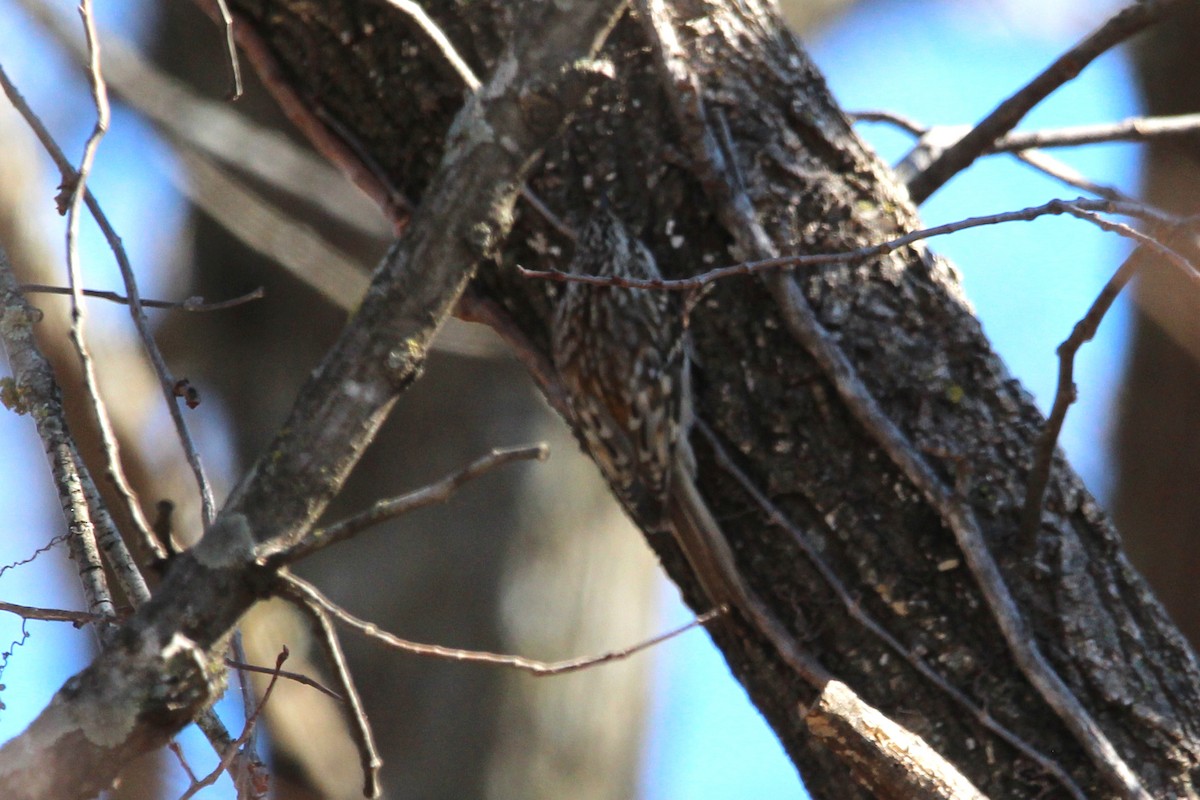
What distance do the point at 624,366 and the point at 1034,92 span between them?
1112 mm

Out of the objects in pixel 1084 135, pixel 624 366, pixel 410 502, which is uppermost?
pixel 1084 135

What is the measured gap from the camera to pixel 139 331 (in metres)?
1.41

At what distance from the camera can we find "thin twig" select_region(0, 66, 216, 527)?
4.45 ft

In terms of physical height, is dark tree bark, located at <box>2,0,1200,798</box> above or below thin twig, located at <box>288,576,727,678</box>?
above

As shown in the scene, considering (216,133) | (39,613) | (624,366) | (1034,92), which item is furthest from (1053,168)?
(216,133)

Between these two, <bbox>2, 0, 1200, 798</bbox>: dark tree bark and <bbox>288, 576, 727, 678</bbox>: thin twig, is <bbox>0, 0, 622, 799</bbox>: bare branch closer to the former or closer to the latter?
<bbox>288, 576, 727, 678</bbox>: thin twig

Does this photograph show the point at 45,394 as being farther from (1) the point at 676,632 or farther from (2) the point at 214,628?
(1) the point at 676,632

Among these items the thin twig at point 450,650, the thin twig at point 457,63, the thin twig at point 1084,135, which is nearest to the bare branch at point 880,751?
the thin twig at point 450,650

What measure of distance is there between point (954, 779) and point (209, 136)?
3863 mm

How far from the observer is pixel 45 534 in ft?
17.2

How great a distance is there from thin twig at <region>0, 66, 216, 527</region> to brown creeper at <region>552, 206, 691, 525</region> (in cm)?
92

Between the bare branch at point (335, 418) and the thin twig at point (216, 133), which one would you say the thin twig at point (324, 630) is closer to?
the bare branch at point (335, 418)

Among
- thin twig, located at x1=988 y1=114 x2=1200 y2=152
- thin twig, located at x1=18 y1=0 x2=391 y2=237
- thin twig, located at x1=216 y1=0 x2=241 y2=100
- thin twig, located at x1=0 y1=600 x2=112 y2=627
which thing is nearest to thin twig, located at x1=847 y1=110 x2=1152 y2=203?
thin twig, located at x1=988 y1=114 x2=1200 y2=152

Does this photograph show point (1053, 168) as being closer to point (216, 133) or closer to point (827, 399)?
point (827, 399)
